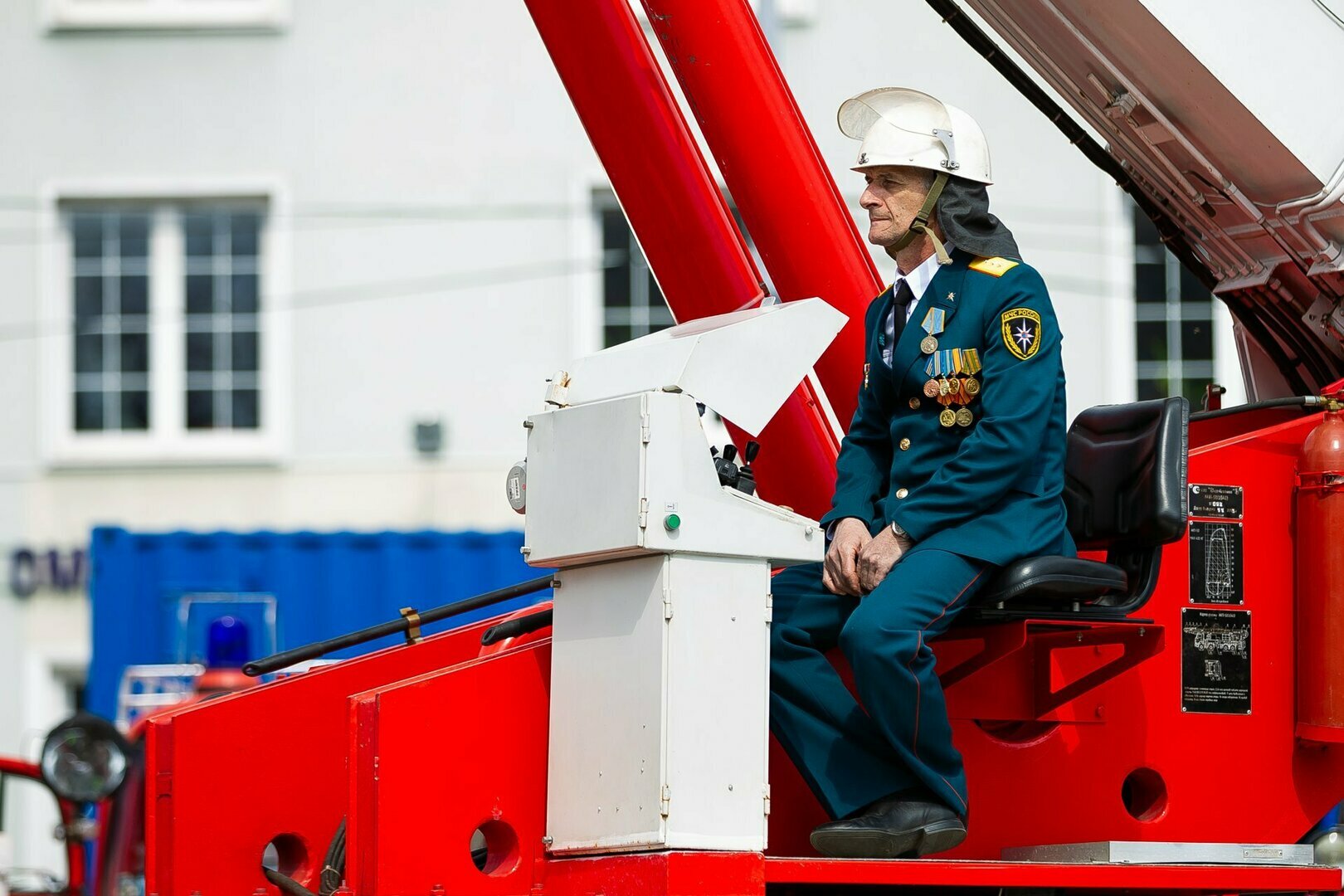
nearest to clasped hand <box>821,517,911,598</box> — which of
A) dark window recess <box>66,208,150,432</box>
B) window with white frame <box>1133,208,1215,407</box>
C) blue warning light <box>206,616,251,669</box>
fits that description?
blue warning light <box>206,616,251,669</box>

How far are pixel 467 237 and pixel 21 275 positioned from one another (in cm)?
391

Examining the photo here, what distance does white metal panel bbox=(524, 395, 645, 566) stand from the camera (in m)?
3.92

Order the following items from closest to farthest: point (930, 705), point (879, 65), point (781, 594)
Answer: point (930, 705) < point (781, 594) < point (879, 65)

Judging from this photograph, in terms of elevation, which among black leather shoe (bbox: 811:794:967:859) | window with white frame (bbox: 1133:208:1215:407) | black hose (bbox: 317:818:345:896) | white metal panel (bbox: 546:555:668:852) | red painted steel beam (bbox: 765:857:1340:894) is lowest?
black hose (bbox: 317:818:345:896)

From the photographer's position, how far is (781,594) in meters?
4.43

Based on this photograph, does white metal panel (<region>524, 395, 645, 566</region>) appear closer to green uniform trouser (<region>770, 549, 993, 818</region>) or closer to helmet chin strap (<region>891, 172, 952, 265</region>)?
green uniform trouser (<region>770, 549, 993, 818</region>)

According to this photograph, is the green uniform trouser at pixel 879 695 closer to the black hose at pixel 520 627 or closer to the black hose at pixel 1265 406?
the black hose at pixel 520 627

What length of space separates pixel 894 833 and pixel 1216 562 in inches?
50.8

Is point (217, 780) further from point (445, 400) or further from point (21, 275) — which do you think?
point (21, 275)

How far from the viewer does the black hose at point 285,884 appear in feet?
15.9

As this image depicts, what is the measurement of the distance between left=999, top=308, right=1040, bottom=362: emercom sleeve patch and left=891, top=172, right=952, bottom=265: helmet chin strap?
8.9 inches

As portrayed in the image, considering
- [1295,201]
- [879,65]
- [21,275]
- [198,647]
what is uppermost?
[879,65]

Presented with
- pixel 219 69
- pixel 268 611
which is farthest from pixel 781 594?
pixel 219 69

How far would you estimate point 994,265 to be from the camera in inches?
174
